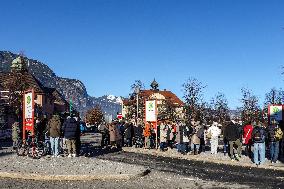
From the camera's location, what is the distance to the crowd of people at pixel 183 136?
20.5 m

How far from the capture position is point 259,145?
20.0 metres

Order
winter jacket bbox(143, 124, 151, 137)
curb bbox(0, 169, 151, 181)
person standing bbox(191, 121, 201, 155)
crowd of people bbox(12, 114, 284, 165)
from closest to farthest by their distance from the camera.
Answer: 1. curb bbox(0, 169, 151, 181)
2. crowd of people bbox(12, 114, 284, 165)
3. person standing bbox(191, 121, 201, 155)
4. winter jacket bbox(143, 124, 151, 137)

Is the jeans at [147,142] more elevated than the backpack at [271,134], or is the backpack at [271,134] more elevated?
the backpack at [271,134]

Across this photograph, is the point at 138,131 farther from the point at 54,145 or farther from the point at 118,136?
the point at 54,145

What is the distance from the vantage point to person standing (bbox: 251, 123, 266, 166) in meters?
19.9

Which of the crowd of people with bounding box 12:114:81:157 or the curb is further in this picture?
the crowd of people with bounding box 12:114:81:157

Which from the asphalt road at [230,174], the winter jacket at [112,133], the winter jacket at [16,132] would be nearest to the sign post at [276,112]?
the asphalt road at [230,174]

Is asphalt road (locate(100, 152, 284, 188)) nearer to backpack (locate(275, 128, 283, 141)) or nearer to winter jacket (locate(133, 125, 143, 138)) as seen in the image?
backpack (locate(275, 128, 283, 141))

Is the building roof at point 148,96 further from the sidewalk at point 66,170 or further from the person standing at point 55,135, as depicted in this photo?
the sidewalk at point 66,170

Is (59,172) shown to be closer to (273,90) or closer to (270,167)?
(270,167)

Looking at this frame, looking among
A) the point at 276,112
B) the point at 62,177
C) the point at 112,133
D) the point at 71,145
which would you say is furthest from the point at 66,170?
the point at 112,133

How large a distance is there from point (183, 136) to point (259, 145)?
620cm

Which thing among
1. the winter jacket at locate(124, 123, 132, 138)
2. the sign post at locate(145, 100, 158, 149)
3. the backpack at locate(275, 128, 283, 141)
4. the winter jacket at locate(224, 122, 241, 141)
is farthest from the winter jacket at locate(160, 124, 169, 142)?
the backpack at locate(275, 128, 283, 141)

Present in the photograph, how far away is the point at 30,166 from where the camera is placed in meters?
16.6
